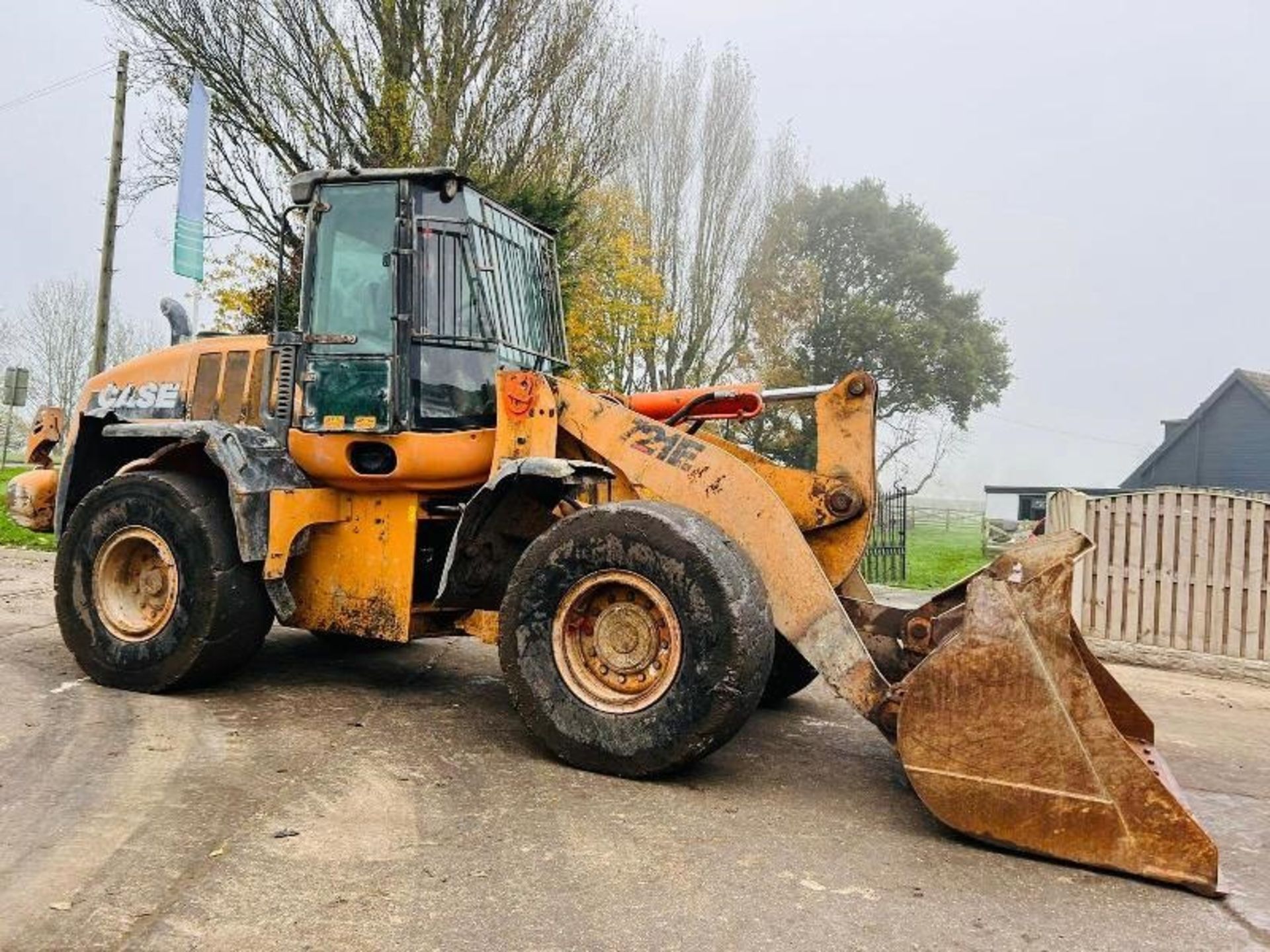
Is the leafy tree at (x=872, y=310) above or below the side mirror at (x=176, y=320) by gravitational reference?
above

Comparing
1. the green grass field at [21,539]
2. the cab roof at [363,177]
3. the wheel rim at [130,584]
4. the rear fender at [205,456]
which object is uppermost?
the cab roof at [363,177]

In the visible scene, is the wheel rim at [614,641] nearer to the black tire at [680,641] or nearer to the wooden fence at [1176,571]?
the black tire at [680,641]

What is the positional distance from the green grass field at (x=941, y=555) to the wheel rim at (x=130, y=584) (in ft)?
28.2

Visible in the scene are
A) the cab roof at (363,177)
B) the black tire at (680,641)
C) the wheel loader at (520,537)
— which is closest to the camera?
the wheel loader at (520,537)

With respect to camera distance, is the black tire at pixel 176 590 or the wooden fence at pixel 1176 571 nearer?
the black tire at pixel 176 590

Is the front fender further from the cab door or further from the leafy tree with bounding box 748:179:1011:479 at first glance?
the leafy tree with bounding box 748:179:1011:479

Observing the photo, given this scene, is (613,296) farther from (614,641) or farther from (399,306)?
(614,641)

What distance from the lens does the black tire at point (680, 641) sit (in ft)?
13.8

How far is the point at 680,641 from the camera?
14.2ft

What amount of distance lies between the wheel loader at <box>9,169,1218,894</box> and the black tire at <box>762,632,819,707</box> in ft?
0.05

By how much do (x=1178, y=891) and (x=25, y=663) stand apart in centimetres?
650

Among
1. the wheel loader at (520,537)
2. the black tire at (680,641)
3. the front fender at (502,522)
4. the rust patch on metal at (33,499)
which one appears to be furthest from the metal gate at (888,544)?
the black tire at (680,641)

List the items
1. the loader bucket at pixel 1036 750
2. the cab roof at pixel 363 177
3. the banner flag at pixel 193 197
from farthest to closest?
the banner flag at pixel 193 197 → the cab roof at pixel 363 177 → the loader bucket at pixel 1036 750

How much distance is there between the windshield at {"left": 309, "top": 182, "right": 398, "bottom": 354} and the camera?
5609 millimetres
